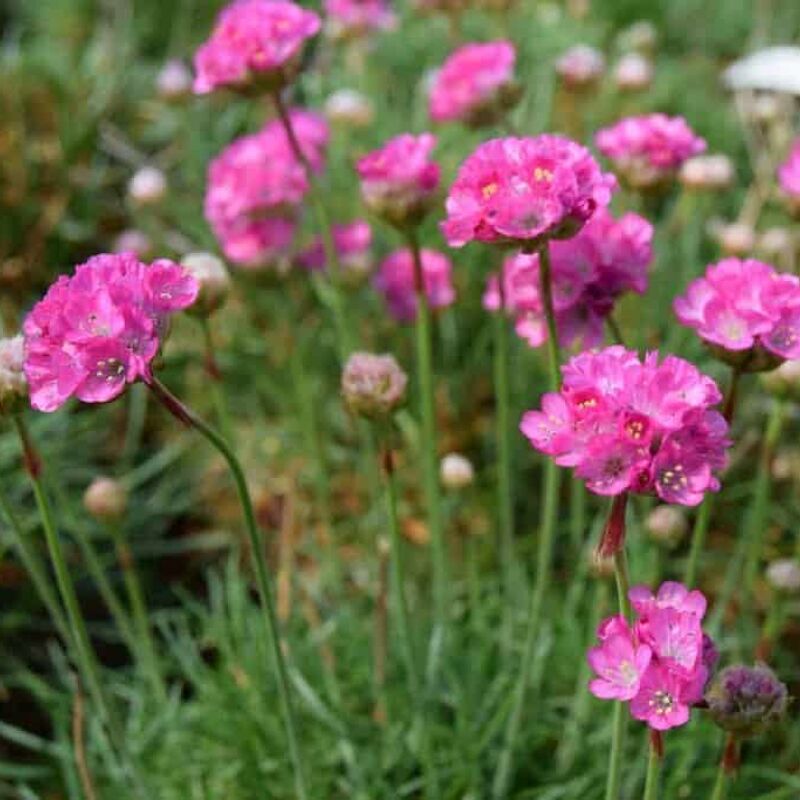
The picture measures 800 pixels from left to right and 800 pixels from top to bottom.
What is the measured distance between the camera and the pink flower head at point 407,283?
204 centimetres

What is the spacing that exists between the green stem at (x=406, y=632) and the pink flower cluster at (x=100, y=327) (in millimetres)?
336

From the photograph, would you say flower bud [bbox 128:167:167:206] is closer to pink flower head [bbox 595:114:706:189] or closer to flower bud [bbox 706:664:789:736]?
pink flower head [bbox 595:114:706:189]

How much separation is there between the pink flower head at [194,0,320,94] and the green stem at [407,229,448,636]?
0.94 feet

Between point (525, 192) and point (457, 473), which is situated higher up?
point (525, 192)

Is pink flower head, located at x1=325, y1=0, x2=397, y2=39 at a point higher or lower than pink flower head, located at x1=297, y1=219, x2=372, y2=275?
higher

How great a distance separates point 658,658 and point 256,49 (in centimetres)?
92

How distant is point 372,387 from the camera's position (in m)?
1.37

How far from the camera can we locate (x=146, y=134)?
11.5ft

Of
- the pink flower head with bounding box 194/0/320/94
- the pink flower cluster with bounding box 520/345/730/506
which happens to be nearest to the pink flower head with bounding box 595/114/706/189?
the pink flower head with bounding box 194/0/320/94

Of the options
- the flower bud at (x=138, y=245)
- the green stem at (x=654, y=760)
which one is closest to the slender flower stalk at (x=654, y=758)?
the green stem at (x=654, y=760)

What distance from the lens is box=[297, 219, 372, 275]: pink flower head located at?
2.05 meters

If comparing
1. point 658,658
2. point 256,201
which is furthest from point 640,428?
point 256,201

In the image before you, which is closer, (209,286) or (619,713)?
(619,713)

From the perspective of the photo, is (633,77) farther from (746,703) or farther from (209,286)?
(746,703)
